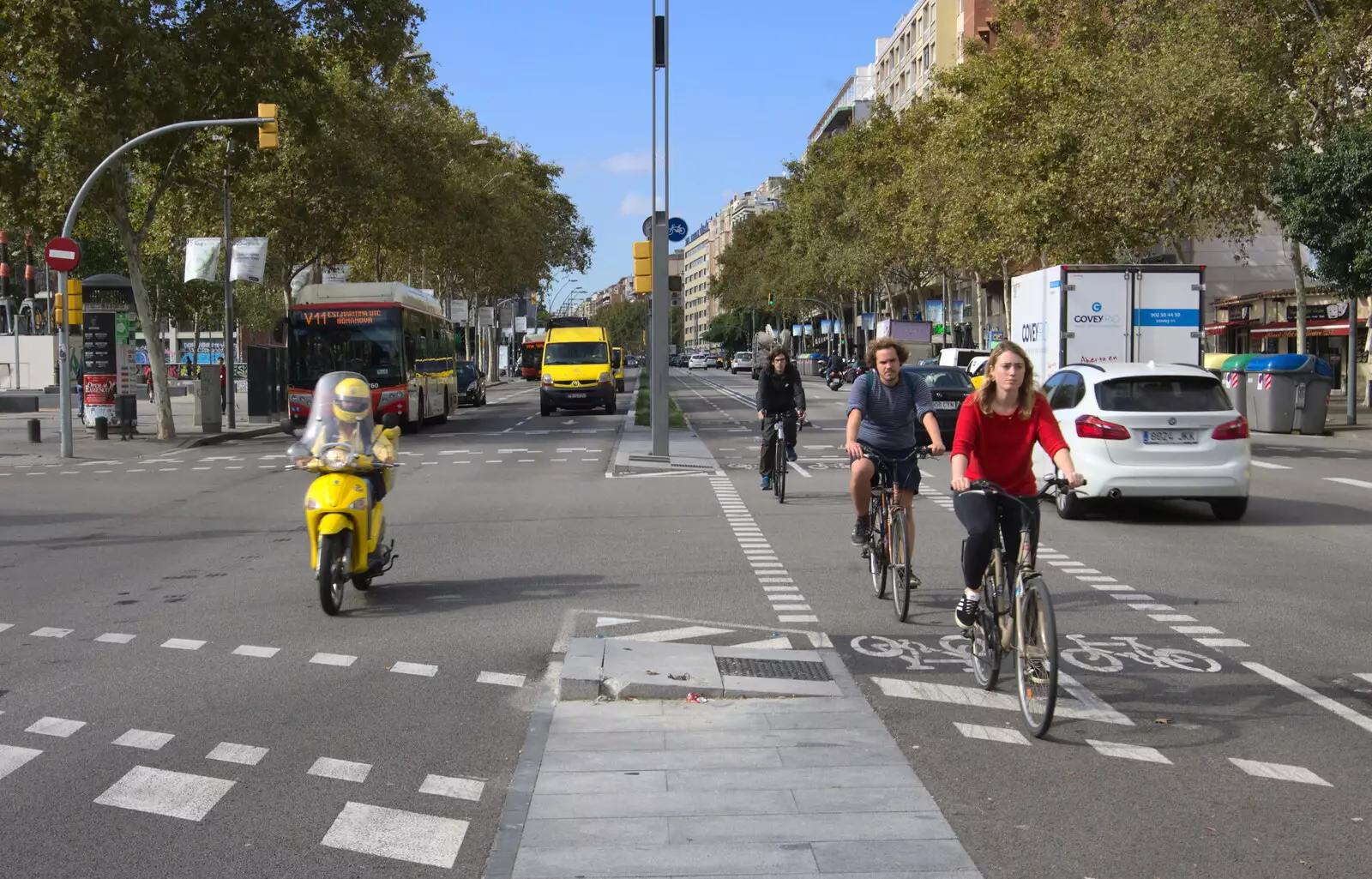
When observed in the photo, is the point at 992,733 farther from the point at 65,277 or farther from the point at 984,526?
the point at 65,277

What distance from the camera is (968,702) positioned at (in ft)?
21.8

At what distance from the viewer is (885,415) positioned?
9633 mm

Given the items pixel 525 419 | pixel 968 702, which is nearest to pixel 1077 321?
pixel 968 702

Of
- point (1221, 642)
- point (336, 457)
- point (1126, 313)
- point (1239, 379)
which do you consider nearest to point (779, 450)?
point (1126, 313)

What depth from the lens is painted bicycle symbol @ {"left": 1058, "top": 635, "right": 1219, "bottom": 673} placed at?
742 centimetres

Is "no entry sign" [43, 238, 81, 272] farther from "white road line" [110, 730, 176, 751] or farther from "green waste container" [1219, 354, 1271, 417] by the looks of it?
"green waste container" [1219, 354, 1271, 417]

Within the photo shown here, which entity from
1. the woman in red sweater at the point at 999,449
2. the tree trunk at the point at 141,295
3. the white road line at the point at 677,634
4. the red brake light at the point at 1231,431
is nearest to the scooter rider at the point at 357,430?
the white road line at the point at 677,634

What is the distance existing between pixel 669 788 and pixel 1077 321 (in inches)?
683

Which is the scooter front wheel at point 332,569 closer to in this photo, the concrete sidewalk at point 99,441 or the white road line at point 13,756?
the white road line at point 13,756

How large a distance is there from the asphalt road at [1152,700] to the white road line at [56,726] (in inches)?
138

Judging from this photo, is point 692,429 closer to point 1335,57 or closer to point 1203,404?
point 1335,57

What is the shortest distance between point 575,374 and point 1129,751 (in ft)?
115

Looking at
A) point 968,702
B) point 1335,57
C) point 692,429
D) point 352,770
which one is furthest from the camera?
point 692,429

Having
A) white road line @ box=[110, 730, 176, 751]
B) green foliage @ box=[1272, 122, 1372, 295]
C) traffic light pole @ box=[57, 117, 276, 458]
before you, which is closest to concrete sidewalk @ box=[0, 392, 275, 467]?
traffic light pole @ box=[57, 117, 276, 458]
